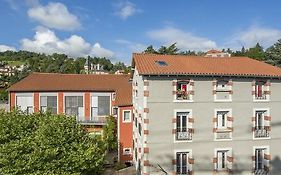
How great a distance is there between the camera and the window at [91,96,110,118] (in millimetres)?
35062

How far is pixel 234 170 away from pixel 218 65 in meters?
7.74

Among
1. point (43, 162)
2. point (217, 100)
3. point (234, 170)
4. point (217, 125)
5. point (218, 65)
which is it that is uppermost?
point (218, 65)

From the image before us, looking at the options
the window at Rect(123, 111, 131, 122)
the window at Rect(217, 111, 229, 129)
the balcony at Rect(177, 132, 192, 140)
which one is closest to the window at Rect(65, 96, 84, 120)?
the window at Rect(123, 111, 131, 122)

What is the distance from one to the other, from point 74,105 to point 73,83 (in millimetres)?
2578

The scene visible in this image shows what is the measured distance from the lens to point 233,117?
22.1 metres

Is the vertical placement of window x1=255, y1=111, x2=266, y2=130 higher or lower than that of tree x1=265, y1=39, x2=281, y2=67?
lower

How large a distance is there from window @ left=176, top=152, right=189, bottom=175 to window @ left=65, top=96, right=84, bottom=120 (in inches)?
642

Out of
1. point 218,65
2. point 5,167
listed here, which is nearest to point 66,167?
point 5,167

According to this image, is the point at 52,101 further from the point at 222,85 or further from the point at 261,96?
the point at 261,96

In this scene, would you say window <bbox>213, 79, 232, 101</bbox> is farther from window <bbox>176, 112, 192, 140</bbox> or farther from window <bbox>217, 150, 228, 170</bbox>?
window <bbox>217, 150, 228, 170</bbox>

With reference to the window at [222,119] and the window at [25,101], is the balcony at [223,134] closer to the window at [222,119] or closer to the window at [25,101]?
the window at [222,119]

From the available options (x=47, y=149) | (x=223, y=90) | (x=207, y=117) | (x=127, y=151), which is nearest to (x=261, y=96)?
(x=223, y=90)

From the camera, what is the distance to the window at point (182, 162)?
844 inches

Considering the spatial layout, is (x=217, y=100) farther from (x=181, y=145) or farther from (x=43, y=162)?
(x=43, y=162)
